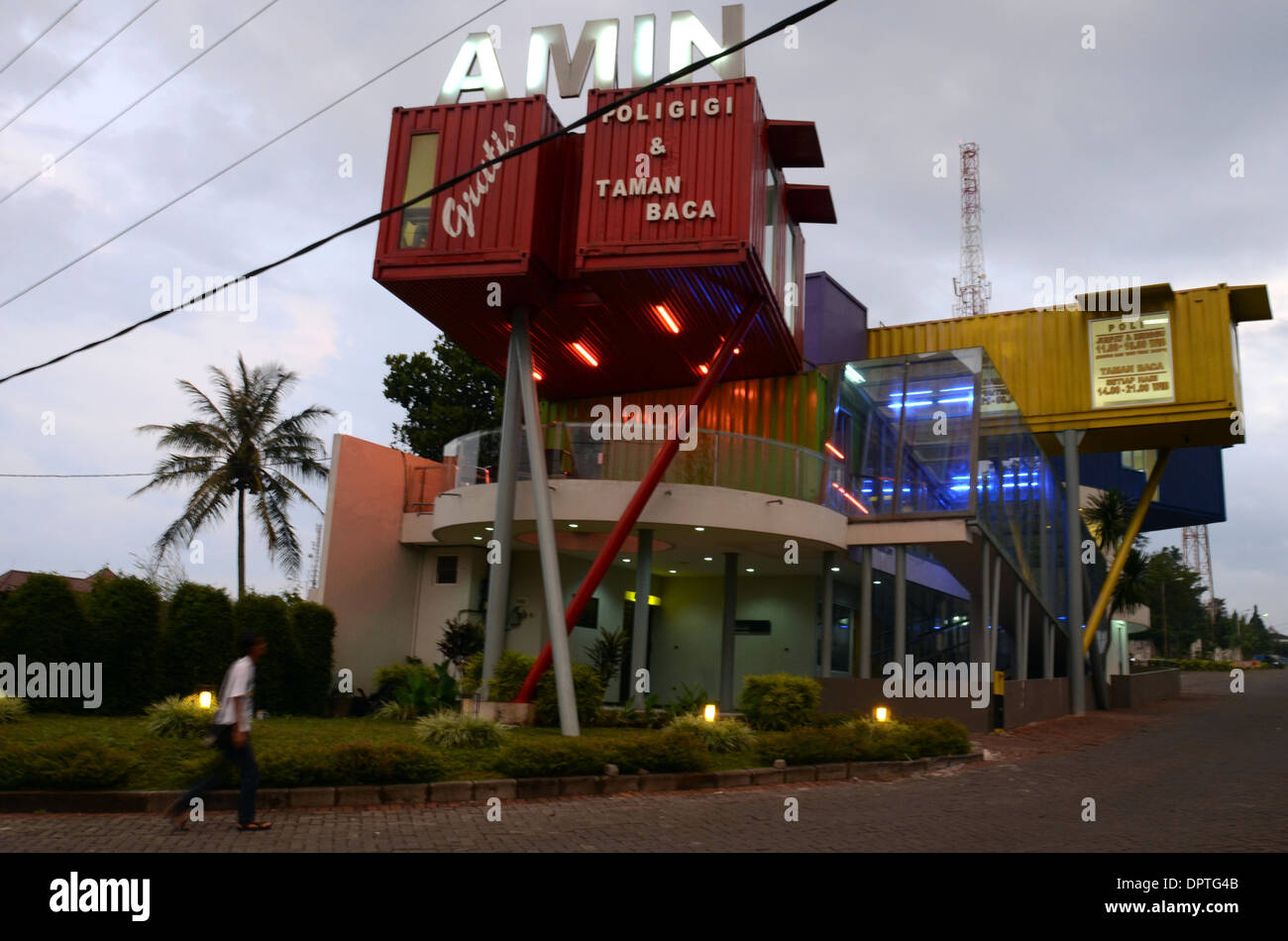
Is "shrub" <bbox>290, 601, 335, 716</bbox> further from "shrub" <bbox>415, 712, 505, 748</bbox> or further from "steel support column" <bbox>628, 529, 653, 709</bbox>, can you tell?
"shrub" <bbox>415, 712, 505, 748</bbox>

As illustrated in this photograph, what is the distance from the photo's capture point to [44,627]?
56.6 ft

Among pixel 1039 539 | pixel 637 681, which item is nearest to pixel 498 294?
pixel 637 681

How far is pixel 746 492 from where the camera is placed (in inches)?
787

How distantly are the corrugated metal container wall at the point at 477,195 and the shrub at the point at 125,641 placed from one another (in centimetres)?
725

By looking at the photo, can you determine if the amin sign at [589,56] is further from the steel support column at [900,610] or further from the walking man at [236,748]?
the walking man at [236,748]

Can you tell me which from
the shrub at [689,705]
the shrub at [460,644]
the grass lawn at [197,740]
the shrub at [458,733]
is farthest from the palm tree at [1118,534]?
the shrub at [458,733]

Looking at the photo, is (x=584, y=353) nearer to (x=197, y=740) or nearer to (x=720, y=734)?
(x=720, y=734)

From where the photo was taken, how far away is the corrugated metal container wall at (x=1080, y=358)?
2605 cm

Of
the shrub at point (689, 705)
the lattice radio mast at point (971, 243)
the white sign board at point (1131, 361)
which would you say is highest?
the lattice radio mast at point (971, 243)

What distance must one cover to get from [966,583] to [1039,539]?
412 cm

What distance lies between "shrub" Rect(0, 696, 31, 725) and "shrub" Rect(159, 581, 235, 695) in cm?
346

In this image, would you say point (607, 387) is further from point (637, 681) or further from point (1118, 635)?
point (1118, 635)

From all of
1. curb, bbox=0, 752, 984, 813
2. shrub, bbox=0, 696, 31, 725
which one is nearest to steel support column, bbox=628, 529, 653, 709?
curb, bbox=0, 752, 984, 813

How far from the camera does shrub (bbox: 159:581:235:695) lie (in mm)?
18516
